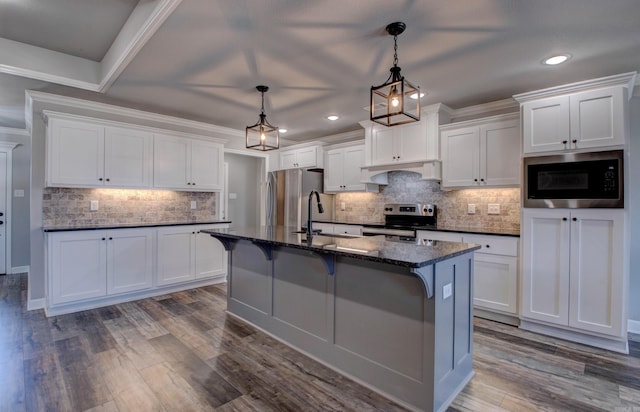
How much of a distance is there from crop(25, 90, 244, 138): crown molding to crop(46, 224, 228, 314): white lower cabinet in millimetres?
1530

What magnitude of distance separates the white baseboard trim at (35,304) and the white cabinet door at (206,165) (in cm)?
216

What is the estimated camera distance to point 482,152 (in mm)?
3629

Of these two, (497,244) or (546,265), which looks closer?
(546,265)

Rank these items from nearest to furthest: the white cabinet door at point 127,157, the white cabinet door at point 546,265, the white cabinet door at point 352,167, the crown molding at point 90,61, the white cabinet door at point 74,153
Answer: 1. the crown molding at point 90,61
2. the white cabinet door at point 546,265
3. the white cabinet door at point 74,153
4. the white cabinet door at point 127,157
5. the white cabinet door at point 352,167

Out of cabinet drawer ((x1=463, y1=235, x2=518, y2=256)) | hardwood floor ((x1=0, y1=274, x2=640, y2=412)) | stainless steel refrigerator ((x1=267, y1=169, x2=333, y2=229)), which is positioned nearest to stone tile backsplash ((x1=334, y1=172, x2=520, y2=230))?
stainless steel refrigerator ((x1=267, y1=169, x2=333, y2=229))

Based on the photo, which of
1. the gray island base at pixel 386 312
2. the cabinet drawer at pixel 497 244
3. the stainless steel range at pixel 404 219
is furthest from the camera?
the stainless steel range at pixel 404 219

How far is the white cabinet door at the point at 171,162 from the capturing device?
14.1 ft

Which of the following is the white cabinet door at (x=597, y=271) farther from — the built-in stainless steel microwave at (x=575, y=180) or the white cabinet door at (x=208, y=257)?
the white cabinet door at (x=208, y=257)

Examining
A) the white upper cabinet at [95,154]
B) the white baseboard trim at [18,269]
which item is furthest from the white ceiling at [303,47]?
the white baseboard trim at [18,269]

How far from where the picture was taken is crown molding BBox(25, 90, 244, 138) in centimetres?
361

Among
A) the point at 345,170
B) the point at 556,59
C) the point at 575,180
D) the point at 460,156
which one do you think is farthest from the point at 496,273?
the point at 345,170

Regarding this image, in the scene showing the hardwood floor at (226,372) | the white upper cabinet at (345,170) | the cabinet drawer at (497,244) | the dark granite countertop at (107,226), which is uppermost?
the white upper cabinet at (345,170)

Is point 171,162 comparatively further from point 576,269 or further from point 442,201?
point 576,269

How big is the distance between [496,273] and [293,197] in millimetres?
3146
